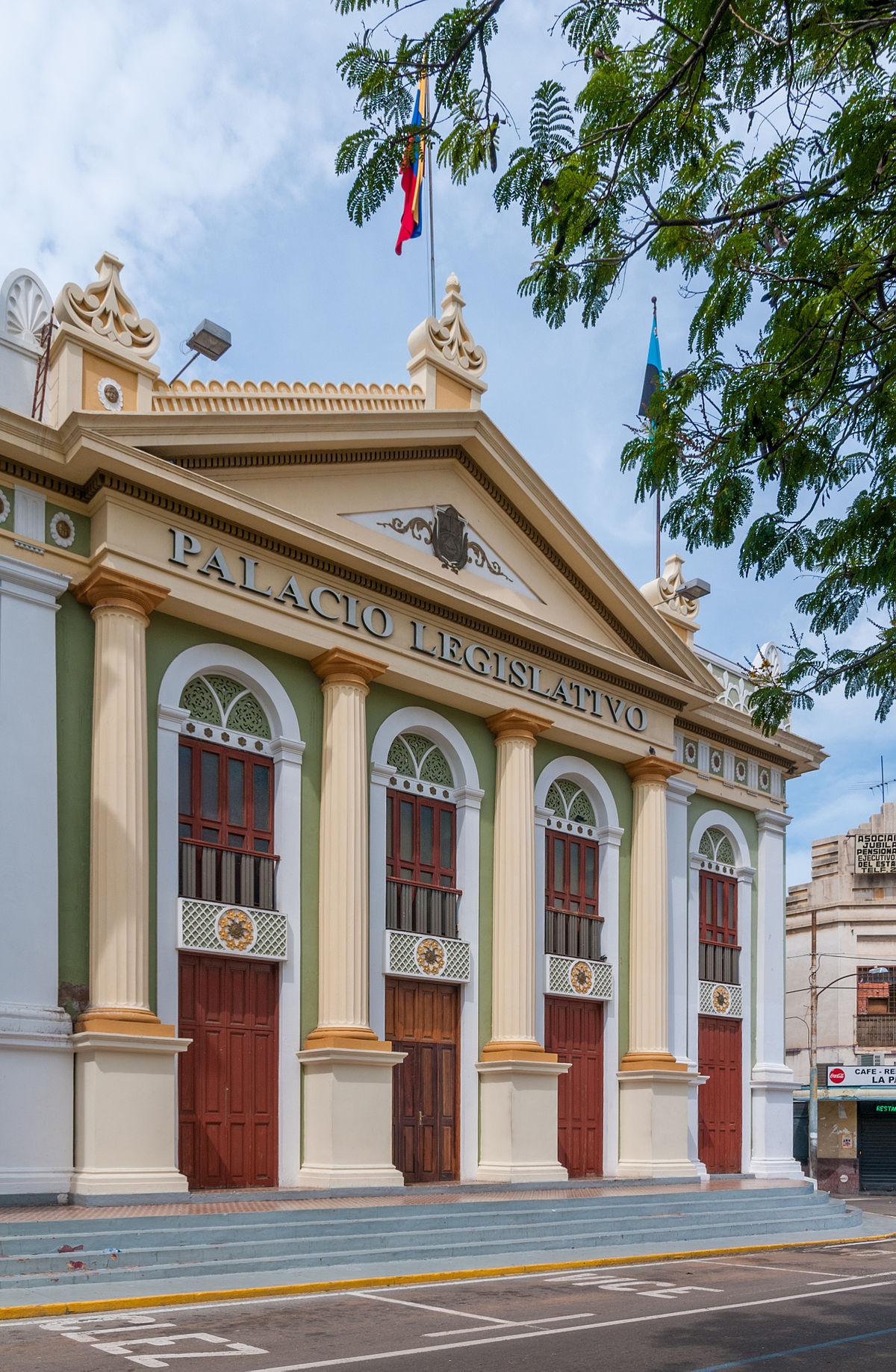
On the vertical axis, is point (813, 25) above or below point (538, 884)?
above

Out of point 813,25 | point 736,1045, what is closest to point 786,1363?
point 813,25

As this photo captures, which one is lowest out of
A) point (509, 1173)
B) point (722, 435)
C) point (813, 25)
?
point (509, 1173)

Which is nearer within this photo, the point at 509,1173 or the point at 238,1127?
the point at 238,1127

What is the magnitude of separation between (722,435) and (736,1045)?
18.7 meters

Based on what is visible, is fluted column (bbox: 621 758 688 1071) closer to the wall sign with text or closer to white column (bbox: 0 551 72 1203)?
the wall sign with text

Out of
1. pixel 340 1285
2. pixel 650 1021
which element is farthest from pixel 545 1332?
pixel 650 1021

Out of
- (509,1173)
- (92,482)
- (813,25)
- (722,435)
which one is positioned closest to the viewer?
(813,25)

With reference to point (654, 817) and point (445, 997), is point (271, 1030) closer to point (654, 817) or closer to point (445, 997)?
point (445, 997)

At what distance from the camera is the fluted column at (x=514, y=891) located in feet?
61.2

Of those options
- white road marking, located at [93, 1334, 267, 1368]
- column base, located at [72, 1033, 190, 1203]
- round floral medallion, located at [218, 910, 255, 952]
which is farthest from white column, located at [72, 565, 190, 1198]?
white road marking, located at [93, 1334, 267, 1368]

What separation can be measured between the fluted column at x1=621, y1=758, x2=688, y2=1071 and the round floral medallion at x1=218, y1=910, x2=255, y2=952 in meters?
7.35

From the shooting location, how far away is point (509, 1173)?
17844 millimetres

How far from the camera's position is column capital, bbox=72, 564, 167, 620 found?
14852 millimetres

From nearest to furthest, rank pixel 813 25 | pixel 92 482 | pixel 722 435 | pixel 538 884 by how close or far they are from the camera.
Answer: pixel 813 25 → pixel 722 435 → pixel 92 482 → pixel 538 884
